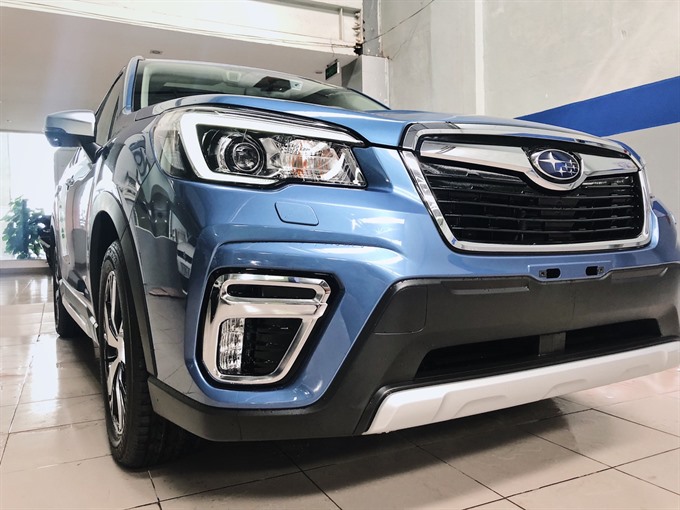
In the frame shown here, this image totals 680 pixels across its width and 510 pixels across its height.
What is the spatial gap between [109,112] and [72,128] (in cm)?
44

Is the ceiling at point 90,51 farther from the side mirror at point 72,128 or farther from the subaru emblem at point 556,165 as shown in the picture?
the subaru emblem at point 556,165

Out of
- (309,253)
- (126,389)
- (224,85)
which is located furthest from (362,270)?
(224,85)

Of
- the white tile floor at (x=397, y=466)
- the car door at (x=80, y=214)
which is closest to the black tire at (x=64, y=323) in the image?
the car door at (x=80, y=214)

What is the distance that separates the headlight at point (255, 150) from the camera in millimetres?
1203

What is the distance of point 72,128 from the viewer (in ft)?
6.75

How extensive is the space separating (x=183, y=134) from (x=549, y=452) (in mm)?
1465

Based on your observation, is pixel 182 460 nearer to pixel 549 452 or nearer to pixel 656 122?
pixel 549 452

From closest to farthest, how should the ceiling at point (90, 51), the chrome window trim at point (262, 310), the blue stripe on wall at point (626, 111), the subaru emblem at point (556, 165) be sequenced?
the chrome window trim at point (262, 310)
the subaru emblem at point (556, 165)
the blue stripe on wall at point (626, 111)
the ceiling at point (90, 51)

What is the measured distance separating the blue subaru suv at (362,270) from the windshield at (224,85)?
22.0 inches

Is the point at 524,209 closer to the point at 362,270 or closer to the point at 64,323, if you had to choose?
the point at 362,270

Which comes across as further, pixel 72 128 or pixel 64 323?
pixel 64 323

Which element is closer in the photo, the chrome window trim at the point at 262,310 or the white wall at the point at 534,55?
the chrome window trim at the point at 262,310

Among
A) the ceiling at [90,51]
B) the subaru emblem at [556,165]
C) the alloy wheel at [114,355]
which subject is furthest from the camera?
the ceiling at [90,51]

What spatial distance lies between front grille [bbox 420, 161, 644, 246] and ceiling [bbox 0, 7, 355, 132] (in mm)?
5869
